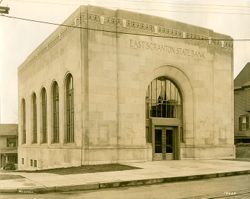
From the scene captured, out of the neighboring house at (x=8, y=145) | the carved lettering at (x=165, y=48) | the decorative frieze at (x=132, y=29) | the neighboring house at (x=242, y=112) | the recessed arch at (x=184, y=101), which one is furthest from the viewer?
the neighboring house at (x=8, y=145)

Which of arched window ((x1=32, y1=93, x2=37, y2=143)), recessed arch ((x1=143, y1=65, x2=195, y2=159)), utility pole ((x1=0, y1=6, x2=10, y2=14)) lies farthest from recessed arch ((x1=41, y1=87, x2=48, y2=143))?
utility pole ((x1=0, y1=6, x2=10, y2=14))

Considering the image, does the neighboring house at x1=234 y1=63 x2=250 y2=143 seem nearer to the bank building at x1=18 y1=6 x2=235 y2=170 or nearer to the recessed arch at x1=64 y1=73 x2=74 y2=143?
the bank building at x1=18 y1=6 x2=235 y2=170

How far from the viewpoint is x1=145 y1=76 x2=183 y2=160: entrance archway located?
81.8 ft

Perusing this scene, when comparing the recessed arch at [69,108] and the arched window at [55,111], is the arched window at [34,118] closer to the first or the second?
the arched window at [55,111]

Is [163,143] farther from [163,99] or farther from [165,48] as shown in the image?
[165,48]

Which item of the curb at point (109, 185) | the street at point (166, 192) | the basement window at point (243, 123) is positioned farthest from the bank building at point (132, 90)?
the basement window at point (243, 123)

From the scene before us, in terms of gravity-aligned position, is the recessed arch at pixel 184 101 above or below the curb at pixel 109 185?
above

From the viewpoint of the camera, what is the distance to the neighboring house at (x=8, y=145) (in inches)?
2408

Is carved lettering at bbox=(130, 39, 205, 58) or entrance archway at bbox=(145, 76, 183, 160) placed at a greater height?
carved lettering at bbox=(130, 39, 205, 58)

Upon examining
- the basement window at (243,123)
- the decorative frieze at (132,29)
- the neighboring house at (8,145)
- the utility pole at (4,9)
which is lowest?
the neighboring house at (8,145)

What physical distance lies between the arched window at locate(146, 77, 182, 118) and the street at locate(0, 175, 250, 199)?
11590 mm

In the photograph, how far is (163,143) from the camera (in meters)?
25.5

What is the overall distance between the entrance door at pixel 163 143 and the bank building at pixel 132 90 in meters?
0.07

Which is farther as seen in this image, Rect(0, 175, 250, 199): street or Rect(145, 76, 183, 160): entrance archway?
Rect(145, 76, 183, 160): entrance archway
